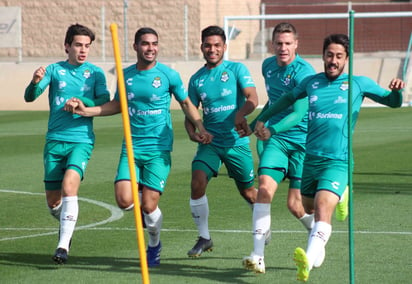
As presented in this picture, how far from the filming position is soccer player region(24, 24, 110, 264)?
9.86 m

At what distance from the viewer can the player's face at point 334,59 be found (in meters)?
8.41

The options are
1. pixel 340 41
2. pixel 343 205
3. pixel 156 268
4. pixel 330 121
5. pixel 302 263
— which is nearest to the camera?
pixel 302 263

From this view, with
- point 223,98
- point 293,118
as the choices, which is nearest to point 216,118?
point 223,98

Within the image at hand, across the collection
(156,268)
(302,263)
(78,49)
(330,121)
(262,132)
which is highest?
(78,49)

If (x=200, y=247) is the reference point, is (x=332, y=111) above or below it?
above

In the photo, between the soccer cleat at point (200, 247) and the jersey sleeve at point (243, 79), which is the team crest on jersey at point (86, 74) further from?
the soccer cleat at point (200, 247)

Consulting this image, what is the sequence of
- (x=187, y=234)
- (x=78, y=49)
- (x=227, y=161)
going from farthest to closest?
(x=187, y=234) < (x=78, y=49) < (x=227, y=161)

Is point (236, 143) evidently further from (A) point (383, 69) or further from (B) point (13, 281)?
(A) point (383, 69)

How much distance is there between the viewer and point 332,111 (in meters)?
8.54

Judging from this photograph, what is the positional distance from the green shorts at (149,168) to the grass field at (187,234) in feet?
2.29

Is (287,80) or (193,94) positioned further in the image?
Result: (193,94)

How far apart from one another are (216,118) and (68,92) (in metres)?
1.42

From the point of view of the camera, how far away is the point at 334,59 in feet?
27.8

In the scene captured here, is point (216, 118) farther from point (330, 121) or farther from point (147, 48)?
point (330, 121)
